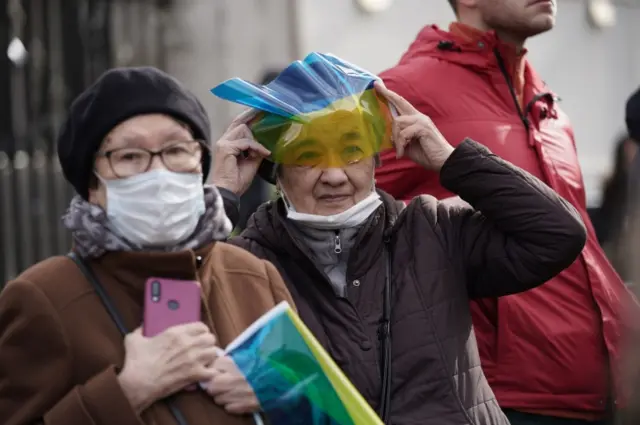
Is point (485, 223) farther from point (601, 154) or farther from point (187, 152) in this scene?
point (601, 154)

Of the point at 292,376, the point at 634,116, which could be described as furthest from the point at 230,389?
the point at 634,116

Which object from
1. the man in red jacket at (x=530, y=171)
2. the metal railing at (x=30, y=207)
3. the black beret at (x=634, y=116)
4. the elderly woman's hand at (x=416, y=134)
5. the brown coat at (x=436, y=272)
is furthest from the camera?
the metal railing at (x=30, y=207)

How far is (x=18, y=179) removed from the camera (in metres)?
10.0

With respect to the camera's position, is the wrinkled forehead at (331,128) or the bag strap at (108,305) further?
the wrinkled forehead at (331,128)

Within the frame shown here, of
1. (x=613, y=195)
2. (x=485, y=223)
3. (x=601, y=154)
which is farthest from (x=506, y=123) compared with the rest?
(x=601, y=154)

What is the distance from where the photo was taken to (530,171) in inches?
189

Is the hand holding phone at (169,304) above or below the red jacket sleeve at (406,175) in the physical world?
below

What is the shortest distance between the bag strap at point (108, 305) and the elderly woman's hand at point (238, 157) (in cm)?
101

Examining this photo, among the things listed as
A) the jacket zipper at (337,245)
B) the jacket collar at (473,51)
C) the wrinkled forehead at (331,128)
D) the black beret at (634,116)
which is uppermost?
the jacket collar at (473,51)

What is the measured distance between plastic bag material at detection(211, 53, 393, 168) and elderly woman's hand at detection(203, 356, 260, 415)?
912 mm

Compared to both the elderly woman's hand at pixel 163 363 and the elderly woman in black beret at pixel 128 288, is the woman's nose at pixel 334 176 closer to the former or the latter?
the elderly woman in black beret at pixel 128 288

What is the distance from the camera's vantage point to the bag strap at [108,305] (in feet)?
11.2

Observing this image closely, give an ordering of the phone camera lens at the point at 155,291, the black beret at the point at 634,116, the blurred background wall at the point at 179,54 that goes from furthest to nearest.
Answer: the blurred background wall at the point at 179,54 < the black beret at the point at 634,116 < the phone camera lens at the point at 155,291

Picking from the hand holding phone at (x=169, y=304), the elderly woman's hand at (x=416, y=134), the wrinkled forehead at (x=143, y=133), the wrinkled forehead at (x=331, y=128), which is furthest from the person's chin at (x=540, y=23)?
the hand holding phone at (x=169, y=304)
